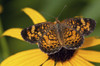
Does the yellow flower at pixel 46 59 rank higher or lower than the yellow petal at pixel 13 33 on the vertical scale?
lower

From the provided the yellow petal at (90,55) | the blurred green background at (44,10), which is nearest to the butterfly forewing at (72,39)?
the yellow petal at (90,55)

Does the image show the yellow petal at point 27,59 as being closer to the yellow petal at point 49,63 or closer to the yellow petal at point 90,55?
the yellow petal at point 49,63

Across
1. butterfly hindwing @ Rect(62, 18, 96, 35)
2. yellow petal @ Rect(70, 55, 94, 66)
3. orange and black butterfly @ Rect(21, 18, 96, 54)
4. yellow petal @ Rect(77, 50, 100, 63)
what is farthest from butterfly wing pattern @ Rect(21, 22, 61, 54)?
yellow petal @ Rect(77, 50, 100, 63)

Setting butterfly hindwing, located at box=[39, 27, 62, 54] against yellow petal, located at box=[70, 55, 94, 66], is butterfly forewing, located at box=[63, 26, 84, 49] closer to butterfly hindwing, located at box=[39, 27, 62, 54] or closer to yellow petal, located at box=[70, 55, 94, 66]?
butterfly hindwing, located at box=[39, 27, 62, 54]

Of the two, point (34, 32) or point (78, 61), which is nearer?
point (34, 32)

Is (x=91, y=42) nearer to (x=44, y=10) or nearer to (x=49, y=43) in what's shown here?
(x=49, y=43)

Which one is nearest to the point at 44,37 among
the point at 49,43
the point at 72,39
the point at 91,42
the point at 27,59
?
the point at 49,43
